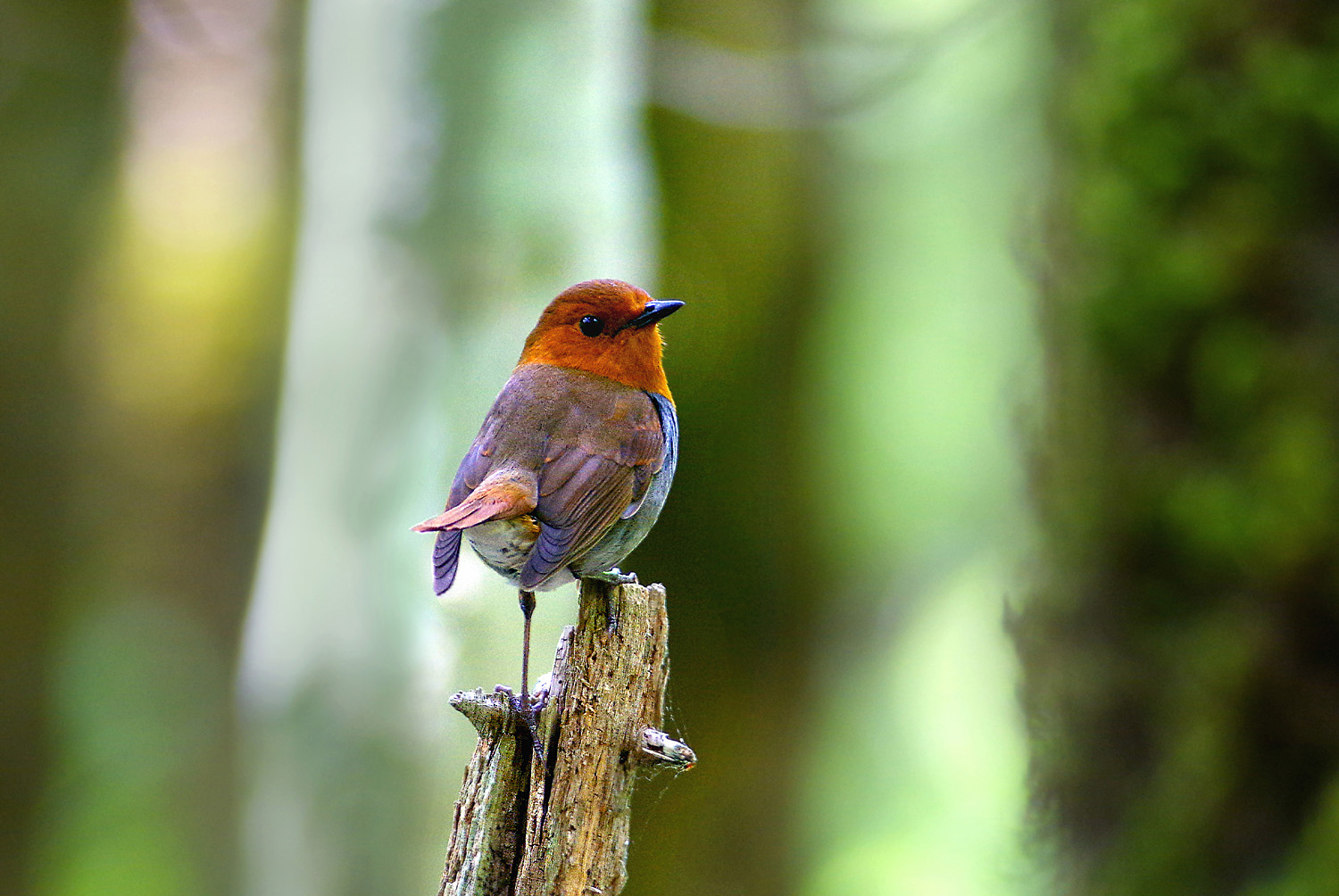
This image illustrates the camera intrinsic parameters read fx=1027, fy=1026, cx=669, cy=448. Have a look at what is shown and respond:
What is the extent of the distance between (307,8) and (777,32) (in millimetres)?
1843

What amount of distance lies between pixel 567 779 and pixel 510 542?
0.50 m

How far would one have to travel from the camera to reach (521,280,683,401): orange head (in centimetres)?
208

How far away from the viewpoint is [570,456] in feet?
6.21

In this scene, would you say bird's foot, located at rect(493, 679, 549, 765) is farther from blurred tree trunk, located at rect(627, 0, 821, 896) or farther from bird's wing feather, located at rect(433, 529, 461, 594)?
blurred tree trunk, located at rect(627, 0, 821, 896)

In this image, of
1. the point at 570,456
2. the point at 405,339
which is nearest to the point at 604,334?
the point at 570,456

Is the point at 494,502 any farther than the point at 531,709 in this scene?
Yes

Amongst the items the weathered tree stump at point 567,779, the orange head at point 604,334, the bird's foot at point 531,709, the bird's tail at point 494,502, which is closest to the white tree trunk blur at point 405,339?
the orange head at point 604,334

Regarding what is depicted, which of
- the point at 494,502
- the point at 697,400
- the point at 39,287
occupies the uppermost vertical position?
the point at 39,287

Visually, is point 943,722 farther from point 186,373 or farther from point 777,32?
point 186,373

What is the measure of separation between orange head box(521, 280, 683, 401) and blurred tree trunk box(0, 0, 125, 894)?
8.75ft

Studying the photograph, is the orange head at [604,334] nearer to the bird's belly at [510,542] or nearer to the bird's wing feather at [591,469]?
the bird's wing feather at [591,469]

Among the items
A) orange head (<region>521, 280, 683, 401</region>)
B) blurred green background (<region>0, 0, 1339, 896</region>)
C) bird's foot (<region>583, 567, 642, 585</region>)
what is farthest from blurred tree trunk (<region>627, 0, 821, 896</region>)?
bird's foot (<region>583, 567, 642, 585</region>)

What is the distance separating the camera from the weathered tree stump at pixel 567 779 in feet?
4.49

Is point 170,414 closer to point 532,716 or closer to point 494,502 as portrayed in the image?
point 494,502
